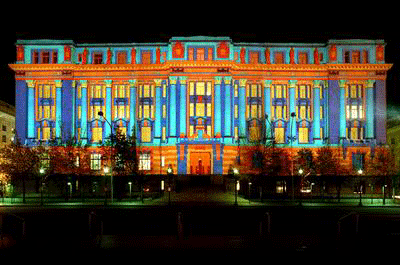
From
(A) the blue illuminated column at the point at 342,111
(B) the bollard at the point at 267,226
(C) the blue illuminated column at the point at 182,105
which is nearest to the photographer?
(B) the bollard at the point at 267,226

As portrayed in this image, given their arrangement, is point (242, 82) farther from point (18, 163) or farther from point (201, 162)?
point (18, 163)

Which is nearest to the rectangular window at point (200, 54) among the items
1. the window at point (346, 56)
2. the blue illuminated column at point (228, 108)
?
the blue illuminated column at point (228, 108)

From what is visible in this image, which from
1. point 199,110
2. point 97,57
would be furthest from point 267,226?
point 97,57

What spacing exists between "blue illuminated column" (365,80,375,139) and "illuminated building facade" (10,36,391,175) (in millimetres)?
192

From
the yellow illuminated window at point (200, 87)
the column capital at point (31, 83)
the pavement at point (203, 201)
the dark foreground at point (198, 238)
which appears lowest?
the pavement at point (203, 201)

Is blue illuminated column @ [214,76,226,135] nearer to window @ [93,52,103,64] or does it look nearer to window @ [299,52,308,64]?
window @ [299,52,308,64]

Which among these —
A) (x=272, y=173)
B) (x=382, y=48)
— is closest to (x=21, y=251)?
(x=272, y=173)

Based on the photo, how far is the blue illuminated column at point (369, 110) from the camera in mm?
106188

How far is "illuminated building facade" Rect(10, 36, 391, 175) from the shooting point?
342ft

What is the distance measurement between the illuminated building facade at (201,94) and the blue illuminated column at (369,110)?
19 cm

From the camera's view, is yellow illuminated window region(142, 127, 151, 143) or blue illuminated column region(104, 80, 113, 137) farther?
blue illuminated column region(104, 80, 113, 137)

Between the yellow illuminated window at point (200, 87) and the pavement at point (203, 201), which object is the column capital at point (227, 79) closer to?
the yellow illuminated window at point (200, 87)

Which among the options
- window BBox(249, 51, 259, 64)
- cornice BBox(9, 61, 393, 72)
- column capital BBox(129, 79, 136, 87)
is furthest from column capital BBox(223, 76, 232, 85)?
column capital BBox(129, 79, 136, 87)

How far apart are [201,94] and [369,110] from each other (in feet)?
107
